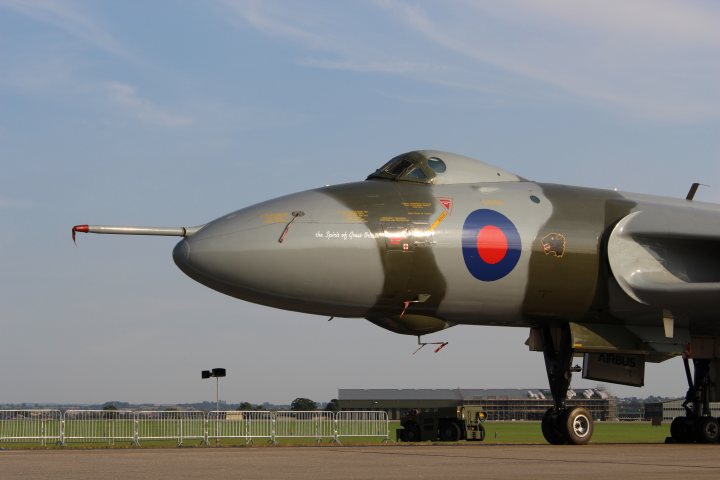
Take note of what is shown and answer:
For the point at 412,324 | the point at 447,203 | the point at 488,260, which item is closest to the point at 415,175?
the point at 447,203

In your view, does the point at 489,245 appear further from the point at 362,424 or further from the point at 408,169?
the point at 362,424

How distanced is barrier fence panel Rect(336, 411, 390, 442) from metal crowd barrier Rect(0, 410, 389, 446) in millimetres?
239

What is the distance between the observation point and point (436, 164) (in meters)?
18.0

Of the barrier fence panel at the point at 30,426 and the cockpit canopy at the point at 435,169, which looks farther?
the barrier fence panel at the point at 30,426

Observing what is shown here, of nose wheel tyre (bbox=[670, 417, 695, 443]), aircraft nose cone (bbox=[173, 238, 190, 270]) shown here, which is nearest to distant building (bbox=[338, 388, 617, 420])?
nose wheel tyre (bbox=[670, 417, 695, 443])

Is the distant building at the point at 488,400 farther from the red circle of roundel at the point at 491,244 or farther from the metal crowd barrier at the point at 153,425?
the red circle of roundel at the point at 491,244

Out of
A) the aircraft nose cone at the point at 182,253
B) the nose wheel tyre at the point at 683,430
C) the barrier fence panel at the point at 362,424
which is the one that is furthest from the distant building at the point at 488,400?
the aircraft nose cone at the point at 182,253

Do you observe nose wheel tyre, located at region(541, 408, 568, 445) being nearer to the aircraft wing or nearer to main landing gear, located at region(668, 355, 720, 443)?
the aircraft wing

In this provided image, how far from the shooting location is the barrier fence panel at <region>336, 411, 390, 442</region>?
3047 centimetres

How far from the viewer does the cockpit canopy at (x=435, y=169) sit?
17688mm

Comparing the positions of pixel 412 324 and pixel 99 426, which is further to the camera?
pixel 99 426

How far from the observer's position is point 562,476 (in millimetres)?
9852

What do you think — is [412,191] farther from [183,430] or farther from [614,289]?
[183,430]

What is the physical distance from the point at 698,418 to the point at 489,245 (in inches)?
295
